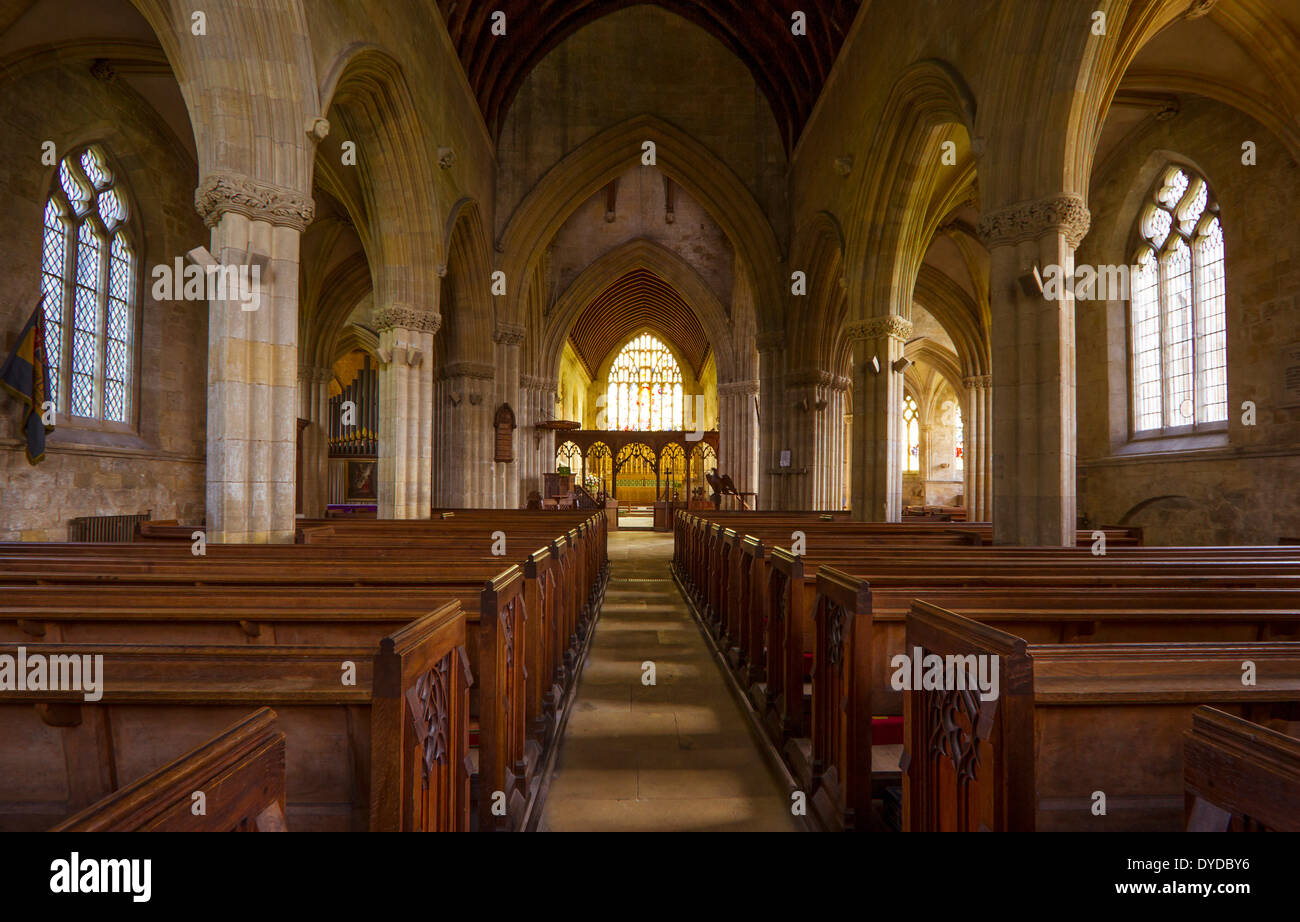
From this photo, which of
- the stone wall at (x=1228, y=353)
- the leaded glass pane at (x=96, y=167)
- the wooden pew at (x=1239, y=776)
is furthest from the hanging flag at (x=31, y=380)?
the stone wall at (x=1228, y=353)

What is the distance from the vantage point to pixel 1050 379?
6.64m

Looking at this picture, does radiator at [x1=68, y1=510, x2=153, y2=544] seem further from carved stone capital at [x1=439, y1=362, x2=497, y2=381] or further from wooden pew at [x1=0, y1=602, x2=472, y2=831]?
wooden pew at [x1=0, y1=602, x2=472, y2=831]

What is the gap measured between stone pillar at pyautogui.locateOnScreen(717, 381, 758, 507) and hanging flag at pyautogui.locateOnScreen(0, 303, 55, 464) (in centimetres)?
1619

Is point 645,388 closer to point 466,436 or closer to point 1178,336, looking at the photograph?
point 466,436

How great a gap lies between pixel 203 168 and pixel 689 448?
19.5m

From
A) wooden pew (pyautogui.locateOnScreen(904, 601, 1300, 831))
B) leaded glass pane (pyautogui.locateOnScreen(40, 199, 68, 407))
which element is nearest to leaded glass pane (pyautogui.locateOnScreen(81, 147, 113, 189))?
leaded glass pane (pyautogui.locateOnScreen(40, 199, 68, 407))

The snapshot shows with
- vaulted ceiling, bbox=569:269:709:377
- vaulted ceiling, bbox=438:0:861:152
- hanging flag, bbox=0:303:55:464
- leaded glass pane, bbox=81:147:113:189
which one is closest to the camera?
hanging flag, bbox=0:303:55:464

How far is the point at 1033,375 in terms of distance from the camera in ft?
22.2

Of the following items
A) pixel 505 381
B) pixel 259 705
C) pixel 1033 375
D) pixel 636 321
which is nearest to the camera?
pixel 259 705

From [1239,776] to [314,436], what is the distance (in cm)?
1905

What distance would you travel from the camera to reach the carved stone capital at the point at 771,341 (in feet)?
51.7

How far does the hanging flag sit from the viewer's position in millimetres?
8242

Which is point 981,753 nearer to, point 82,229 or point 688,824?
point 688,824

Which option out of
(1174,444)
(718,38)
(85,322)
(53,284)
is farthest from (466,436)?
(1174,444)
